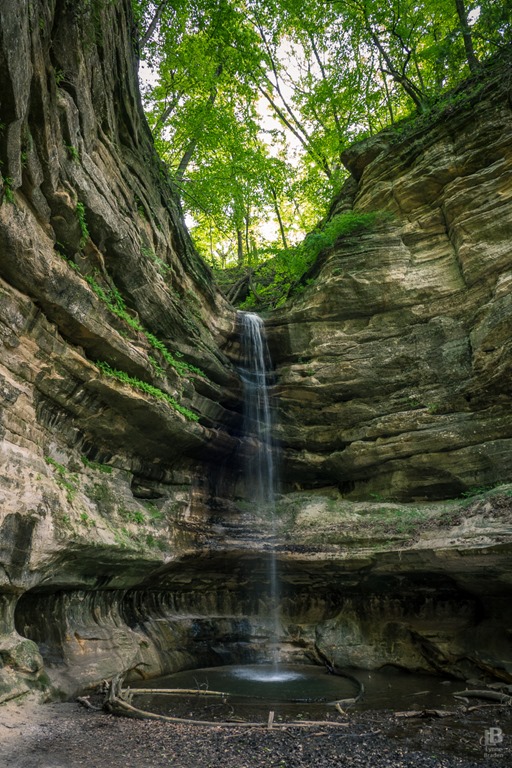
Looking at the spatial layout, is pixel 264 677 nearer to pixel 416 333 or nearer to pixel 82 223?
pixel 416 333

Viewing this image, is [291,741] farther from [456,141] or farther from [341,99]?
[341,99]

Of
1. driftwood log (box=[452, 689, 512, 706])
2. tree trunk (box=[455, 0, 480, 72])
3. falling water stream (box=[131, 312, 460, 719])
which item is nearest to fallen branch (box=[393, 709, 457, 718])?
falling water stream (box=[131, 312, 460, 719])

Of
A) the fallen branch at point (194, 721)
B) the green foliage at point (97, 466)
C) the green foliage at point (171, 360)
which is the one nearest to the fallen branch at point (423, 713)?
the fallen branch at point (194, 721)

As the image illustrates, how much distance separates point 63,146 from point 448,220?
11295mm

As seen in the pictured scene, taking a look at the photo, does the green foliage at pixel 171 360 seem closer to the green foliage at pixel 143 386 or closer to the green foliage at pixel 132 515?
the green foliage at pixel 143 386

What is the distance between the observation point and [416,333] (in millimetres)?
14336

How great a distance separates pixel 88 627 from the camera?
33.4 feet

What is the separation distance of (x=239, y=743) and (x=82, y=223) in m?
9.23

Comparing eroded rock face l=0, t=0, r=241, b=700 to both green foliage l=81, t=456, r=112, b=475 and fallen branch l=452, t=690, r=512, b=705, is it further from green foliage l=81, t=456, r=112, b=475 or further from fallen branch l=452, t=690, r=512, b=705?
fallen branch l=452, t=690, r=512, b=705

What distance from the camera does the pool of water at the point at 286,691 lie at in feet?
26.8

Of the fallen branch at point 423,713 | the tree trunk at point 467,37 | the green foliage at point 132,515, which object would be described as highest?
the tree trunk at point 467,37

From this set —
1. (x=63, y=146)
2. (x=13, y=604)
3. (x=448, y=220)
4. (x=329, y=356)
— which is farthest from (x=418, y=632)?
(x=63, y=146)

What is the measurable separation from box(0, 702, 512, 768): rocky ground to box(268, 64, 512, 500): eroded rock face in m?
6.75

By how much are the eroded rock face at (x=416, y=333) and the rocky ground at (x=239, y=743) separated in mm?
6752
